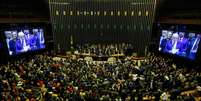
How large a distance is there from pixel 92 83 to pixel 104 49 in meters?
12.6

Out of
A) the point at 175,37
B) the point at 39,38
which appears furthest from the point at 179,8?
the point at 39,38

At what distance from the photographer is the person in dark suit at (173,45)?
18016 millimetres

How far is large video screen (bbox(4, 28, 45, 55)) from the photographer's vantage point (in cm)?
1775

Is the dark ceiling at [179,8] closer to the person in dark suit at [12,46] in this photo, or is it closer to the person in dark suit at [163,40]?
the person in dark suit at [163,40]

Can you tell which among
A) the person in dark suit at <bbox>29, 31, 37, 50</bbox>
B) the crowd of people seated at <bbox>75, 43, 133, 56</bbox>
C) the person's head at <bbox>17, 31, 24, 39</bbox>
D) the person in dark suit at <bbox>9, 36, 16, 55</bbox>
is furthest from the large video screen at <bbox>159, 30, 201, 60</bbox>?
the person in dark suit at <bbox>9, 36, 16, 55</bbox>

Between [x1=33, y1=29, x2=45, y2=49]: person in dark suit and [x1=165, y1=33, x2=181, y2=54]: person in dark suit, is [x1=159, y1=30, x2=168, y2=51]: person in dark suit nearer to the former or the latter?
[x1=165, y1=33, x2=181, y2=54]: person in dark suit

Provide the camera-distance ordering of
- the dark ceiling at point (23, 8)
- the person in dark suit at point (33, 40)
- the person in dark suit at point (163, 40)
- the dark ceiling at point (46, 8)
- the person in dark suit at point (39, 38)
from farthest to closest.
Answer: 1. the dark ceiling at point (23, 8)
2. the dark ceiling at point (46, 8)
3. the person in dark suit at point (39, 38)
4. the person in dark suit at point (33, 40)
5. the person in dark suit at point (163, 40)

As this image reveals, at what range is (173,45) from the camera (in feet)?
60.7

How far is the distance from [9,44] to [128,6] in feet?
48.6

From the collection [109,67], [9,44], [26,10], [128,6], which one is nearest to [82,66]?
[109,67]

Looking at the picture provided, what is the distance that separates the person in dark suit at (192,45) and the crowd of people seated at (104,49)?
1075 cm

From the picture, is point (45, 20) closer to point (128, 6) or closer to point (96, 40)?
point (96, 40)

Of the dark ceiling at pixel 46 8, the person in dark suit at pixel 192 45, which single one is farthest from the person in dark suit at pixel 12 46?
the person in dark suit at pixel 192 45

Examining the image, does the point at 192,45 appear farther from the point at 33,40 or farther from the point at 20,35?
the point at 20,35
